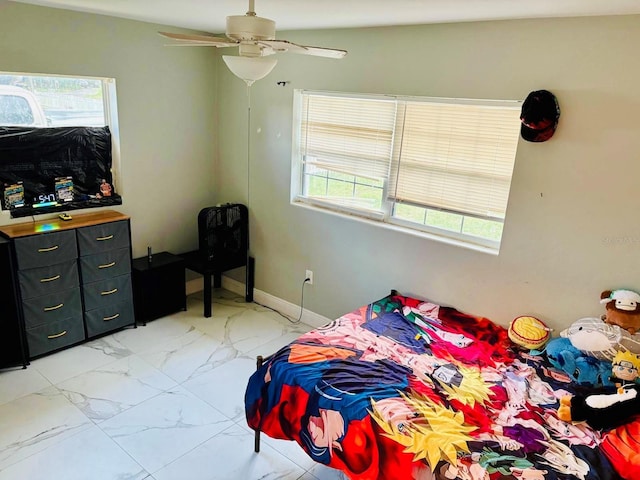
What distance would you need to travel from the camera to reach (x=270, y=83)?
3848mm

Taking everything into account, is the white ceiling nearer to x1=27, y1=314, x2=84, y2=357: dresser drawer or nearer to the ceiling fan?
the ceiling fan

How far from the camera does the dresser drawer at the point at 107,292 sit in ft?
11.5

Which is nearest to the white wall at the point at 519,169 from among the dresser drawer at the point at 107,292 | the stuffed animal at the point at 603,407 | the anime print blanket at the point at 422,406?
the anime print blanket at the point at 422,406

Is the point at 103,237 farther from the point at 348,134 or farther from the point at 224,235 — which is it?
the point at 348,134

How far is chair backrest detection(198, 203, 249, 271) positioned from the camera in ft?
13.1

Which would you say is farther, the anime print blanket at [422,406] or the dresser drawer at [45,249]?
the dresser drawer at [45,249]

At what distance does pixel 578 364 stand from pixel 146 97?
366 centimetres

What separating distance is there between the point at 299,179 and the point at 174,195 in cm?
120

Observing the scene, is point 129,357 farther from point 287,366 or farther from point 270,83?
point 270,83

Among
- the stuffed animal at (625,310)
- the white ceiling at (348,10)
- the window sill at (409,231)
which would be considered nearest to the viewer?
the white ceiling at (348,10)

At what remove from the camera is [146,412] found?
112 inches

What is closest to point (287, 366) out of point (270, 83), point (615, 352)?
point (615, 352)

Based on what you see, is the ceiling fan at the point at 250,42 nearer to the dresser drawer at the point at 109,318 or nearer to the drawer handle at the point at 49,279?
the drawer handle at the point at 49,279

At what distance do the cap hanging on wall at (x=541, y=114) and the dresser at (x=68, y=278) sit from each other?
2.95 metres
